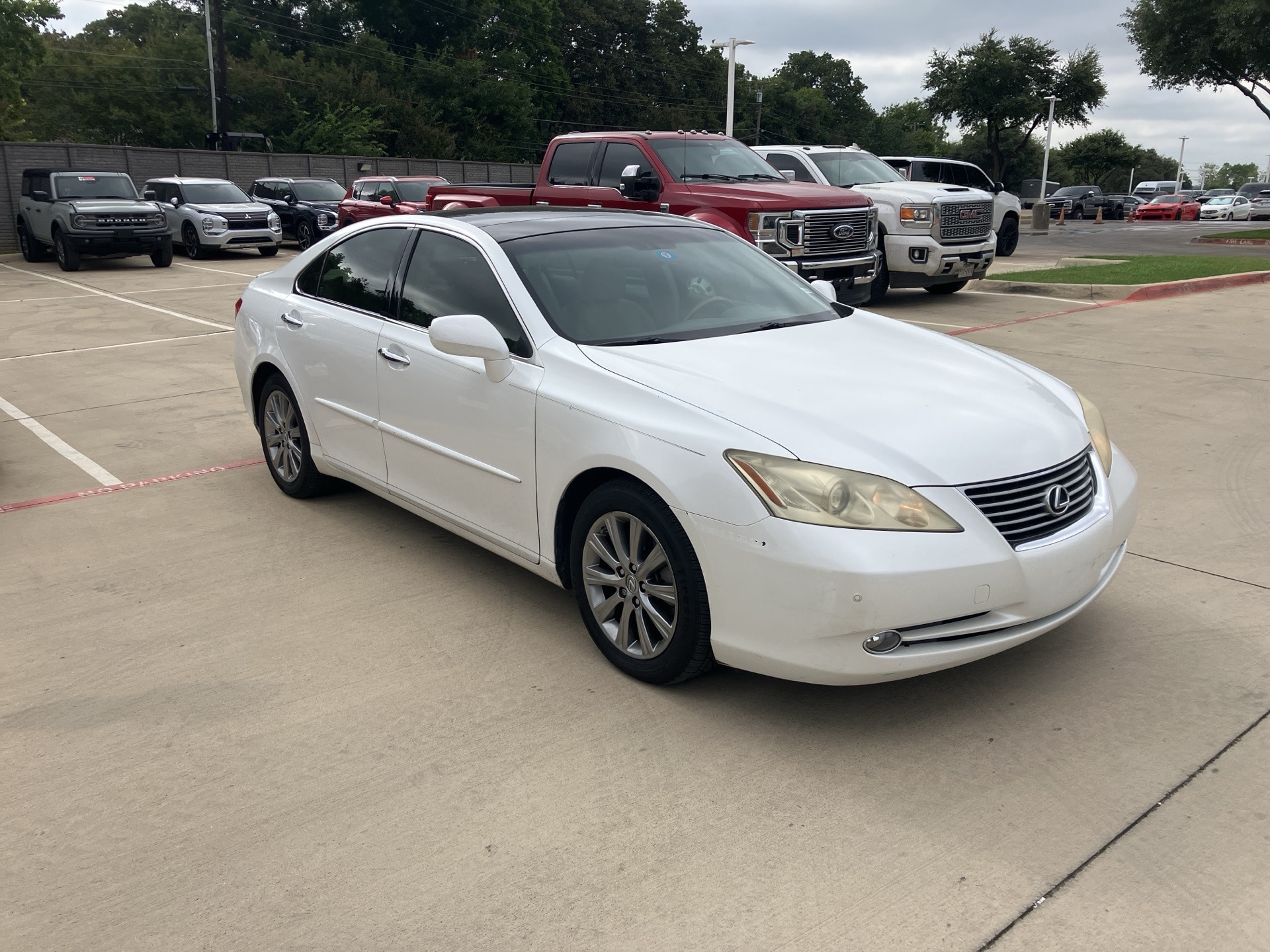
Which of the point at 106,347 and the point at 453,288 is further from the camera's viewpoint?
the point at 106,347

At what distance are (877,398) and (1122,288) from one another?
12462mm

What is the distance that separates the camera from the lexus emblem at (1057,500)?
3.54 m

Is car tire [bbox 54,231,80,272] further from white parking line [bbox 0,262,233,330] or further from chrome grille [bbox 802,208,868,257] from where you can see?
chrome grille [bbox 802,208,868,257]

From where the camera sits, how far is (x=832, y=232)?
40.4 ft

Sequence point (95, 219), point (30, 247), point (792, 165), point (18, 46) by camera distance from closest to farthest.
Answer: point (792, 165), point (95, 219), point (30, 247), point (18, 46)

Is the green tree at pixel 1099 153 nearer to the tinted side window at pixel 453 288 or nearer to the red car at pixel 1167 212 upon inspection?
the red car at pixel 1167 212

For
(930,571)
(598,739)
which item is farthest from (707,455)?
(598,739)

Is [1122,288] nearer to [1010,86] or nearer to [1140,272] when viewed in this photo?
[1140,272]

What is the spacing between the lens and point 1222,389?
337 inches

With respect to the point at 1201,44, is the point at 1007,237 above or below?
below

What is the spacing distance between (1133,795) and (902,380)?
62.5 inches

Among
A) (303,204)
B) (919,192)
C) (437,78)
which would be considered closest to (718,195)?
(919,192)

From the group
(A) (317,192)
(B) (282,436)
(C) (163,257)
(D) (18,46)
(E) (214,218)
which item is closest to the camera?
(B) (282,436)

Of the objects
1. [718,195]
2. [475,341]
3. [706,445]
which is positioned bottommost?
[706,445]
